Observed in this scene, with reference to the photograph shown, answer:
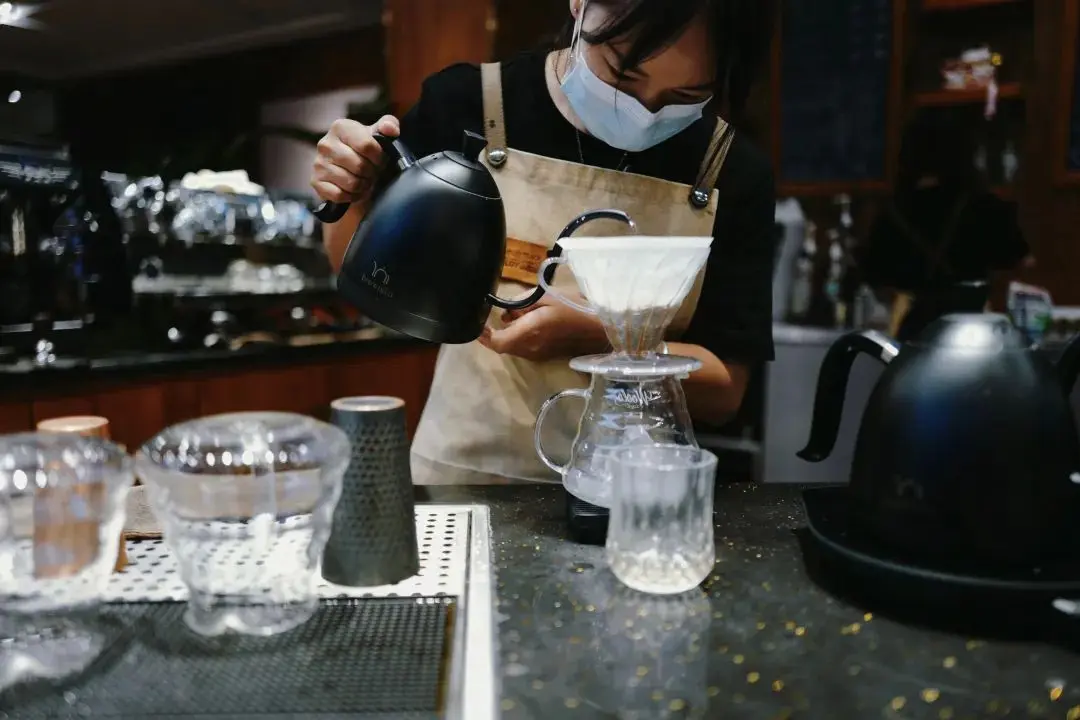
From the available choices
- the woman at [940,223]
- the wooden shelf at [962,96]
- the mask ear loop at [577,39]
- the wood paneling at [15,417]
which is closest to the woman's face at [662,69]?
the mask ear loop at [577,39]

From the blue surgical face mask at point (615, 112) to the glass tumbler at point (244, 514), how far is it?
2.01 ft

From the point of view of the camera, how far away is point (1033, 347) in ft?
2.28

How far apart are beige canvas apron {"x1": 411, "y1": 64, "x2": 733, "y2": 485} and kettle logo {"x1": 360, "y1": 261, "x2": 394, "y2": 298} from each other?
413 millimetres

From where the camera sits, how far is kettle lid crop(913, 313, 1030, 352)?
683 millimetres

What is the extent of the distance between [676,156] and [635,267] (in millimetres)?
517

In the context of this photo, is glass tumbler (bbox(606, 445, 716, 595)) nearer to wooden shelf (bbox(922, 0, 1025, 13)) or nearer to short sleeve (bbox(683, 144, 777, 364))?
short sleeve (bbox(683, 144, 777, 364))

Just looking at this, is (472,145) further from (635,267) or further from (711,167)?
(711,167)

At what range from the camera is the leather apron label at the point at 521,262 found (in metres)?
1.21

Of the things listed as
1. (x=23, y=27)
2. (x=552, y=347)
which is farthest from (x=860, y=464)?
(x=23, y=27)

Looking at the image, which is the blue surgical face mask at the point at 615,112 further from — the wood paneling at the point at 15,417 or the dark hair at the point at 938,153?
the dark hair at the point at 938,153

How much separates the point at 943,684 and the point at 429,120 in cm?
100

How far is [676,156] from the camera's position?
48.9 inches

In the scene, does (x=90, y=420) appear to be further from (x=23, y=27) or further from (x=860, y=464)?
(x=23, y=27)

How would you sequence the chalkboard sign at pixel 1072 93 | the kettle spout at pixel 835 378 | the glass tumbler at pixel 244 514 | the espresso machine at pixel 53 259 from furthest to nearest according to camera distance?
the chalkboard sign at pixel 1072 93 < the espresso machine at pixel 53 259 < the kettle spout at pixel 835 378 < the glass tumbler at pixel 244 514
